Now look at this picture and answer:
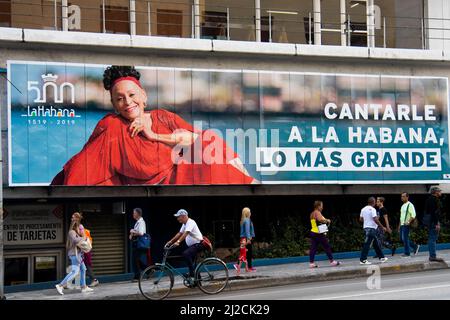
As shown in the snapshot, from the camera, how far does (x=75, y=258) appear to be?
56.5 ft

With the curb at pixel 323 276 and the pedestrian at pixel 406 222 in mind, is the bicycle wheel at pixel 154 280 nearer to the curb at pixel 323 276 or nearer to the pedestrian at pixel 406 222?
the curb at pixel 323 276

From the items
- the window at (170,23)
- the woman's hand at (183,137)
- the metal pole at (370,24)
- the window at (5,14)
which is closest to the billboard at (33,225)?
the woman's hand at (183,137)

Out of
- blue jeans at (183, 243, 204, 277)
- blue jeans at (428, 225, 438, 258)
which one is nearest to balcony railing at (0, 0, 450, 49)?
blue jeans at (428, 225, 438, 258)

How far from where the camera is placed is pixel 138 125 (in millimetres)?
21062

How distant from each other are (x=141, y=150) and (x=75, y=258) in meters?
4.62

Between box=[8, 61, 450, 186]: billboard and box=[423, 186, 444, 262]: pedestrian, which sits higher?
box=[8, 61, 450, 186]: billboard

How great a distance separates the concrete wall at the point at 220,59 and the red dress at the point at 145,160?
1.71 feet

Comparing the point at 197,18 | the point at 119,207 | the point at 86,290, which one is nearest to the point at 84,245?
the point at 86,290

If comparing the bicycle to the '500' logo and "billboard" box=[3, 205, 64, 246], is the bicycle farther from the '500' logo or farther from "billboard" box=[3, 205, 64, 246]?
"billboard" box=[3, 205, 64, 246]

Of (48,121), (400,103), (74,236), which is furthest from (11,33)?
(400,103)

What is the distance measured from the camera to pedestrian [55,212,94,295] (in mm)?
17125

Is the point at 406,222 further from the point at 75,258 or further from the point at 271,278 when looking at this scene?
the point at 75,258

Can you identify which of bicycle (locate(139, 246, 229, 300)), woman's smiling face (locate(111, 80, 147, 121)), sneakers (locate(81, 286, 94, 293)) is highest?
woman's smiling face (locate(111, 80, 147, 121))

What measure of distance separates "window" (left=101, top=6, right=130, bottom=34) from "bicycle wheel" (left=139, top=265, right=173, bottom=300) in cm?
863
